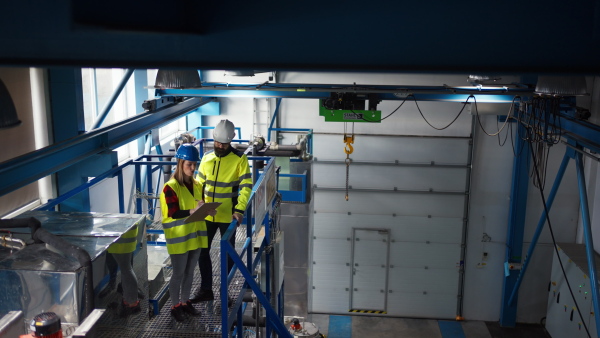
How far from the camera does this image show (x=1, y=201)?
7.70m

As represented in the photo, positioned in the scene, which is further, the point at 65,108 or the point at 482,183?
the point at 482,183

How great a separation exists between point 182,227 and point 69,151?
2.01 meters

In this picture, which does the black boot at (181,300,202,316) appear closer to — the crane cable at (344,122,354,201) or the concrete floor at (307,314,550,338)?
the crane cable at (344,122,354,201)

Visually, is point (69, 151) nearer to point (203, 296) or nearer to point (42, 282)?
point (203, 296)

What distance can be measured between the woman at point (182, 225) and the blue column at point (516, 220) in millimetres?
9830

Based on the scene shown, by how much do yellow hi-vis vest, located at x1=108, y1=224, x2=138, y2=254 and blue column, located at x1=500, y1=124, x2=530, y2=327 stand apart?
421 inches

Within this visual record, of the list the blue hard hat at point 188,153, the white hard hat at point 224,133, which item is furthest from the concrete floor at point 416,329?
the blue hard hat at point 188,153

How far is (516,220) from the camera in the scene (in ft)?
47.4

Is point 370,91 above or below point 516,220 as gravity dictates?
above

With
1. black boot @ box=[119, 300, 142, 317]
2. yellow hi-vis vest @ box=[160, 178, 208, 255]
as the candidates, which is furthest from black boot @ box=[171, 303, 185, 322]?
yellow hi-vis vest @ box=[160, 178, 208, 255]

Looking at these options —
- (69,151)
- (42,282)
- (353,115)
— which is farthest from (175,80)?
(42,282)

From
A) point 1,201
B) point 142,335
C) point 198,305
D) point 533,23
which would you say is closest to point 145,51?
point 533,23

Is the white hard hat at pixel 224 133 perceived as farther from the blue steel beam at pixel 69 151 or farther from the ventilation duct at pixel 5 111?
the ventilation duct at pixel 5 111

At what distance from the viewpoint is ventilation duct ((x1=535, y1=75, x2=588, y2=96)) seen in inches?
335
